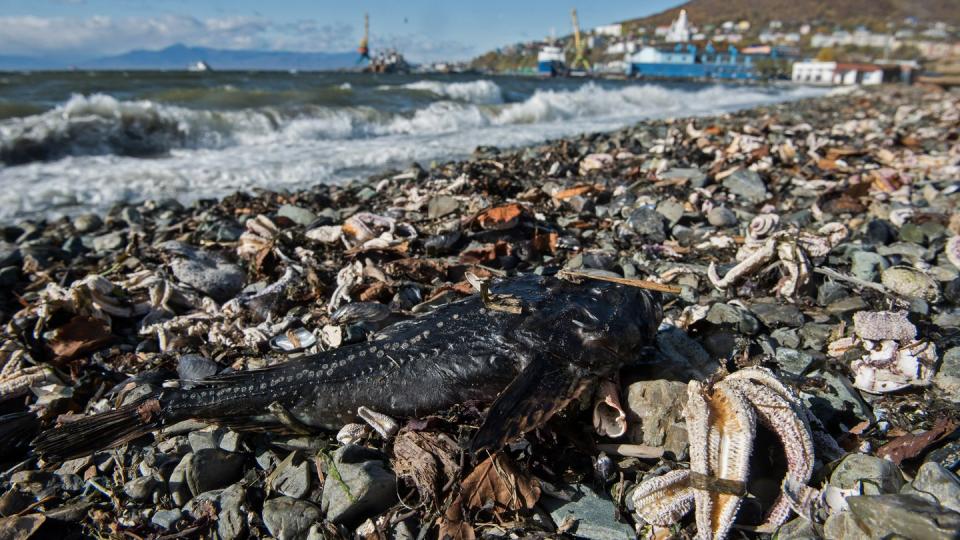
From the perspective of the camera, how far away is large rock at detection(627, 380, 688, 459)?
2242 millimetres

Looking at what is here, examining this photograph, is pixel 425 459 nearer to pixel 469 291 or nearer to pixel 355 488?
pixel 355 488

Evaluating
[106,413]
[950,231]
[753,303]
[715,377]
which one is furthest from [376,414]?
[950,231]

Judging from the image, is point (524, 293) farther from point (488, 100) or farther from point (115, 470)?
point (488, 100)

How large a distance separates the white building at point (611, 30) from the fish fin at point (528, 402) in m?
186

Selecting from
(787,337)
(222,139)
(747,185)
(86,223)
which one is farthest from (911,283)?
(222,139)

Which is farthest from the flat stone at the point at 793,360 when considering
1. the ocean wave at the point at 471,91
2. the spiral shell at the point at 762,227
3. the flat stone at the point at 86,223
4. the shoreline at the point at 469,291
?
the ocean wave at the point at 471,91

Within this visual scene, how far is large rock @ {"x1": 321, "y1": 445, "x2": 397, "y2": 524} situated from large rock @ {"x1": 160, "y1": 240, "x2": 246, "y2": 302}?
94.5 inches

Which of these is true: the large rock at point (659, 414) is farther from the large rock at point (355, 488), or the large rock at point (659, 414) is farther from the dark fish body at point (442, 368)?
the large rock at point (355, 488)

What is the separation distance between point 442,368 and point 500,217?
2538 mm

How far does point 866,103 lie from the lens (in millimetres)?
19078

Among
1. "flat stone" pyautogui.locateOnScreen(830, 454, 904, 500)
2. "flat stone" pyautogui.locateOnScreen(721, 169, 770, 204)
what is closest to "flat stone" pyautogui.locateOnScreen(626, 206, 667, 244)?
"flat stone" pyautogui.locateOnScreen(721, 169, 770, 204)

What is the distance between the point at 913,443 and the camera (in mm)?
2031

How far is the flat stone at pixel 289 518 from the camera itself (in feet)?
6.67

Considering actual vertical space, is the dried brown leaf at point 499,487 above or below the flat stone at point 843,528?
below
